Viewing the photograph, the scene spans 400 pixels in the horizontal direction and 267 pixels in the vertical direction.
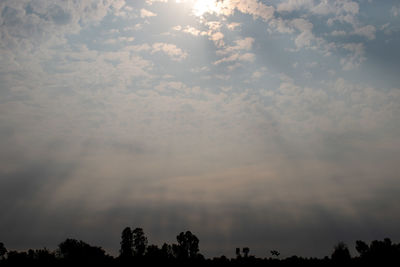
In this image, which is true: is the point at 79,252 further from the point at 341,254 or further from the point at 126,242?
the point at 341,254

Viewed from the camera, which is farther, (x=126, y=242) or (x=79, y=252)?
(x=126, y=242)

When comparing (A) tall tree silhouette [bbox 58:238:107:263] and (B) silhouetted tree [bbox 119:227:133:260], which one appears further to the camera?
(B) silhouetted tree [bbox 119:227:133:260]

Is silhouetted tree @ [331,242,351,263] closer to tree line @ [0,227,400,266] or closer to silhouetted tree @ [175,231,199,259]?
tree line @ [0,227,400,266]

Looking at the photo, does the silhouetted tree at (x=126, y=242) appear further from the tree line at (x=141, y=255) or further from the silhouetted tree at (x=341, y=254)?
the silhouetted tree at (x=341, y=254)

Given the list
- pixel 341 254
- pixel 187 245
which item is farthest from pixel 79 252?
pixel 341 254

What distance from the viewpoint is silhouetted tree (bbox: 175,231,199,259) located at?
19362 centimetres

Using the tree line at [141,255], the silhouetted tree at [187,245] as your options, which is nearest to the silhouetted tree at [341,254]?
the tree line at [141,255]

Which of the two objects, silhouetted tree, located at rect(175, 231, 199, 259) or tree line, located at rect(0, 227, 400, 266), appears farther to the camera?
silhouetted tree, located at rect(175, 231, 199, 259)

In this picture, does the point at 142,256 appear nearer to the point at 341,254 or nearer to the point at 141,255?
the point at 141,255

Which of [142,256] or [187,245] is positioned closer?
[142,256]

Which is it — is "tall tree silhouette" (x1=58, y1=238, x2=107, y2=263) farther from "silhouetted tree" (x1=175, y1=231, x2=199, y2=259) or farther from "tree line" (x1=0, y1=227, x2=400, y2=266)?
"silhouetted tree" (x1=175, y1=231, x2=199, y2=259)

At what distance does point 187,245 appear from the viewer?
194 metres

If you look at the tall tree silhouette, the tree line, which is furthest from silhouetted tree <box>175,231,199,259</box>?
the tall tree silhouette

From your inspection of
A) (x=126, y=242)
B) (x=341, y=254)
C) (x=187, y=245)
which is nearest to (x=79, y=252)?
(x=126, y=242)
